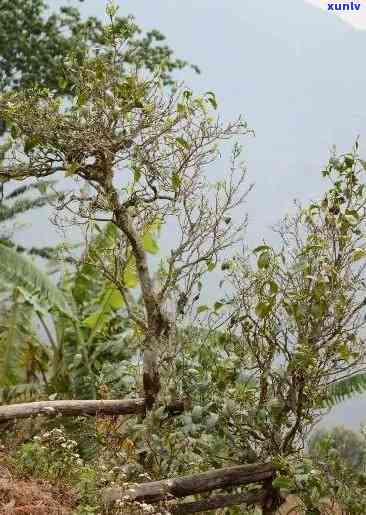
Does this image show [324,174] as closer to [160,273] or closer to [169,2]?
[160,273]

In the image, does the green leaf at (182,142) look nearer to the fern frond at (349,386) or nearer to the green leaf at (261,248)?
the green leaf at (261,248)

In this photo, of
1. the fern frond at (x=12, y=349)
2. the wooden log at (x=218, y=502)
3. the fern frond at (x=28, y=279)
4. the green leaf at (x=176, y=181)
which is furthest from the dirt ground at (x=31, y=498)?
the fern frond at (x=28, y=279)

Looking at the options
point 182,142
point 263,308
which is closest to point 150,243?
point 182,142

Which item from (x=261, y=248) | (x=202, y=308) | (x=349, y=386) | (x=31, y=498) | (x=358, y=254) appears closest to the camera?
(x=31, y=498)

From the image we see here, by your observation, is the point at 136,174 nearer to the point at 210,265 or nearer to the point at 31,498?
the point at 210,265

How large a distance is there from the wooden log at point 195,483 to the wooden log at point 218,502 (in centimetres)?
10

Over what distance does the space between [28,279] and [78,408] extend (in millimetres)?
3334

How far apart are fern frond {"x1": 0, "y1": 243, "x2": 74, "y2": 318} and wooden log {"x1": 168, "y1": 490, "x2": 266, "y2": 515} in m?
3.57

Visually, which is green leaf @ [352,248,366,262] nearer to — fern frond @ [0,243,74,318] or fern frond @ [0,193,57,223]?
fern frond @ [0,243,74,318]

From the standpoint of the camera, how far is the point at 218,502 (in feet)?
17.3

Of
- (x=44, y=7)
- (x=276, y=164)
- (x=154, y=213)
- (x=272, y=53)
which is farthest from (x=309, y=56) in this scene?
(x=154, y=213)

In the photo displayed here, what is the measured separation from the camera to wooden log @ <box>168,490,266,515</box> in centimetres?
510

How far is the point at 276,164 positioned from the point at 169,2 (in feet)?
196

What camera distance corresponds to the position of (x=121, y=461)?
5.70 meters
